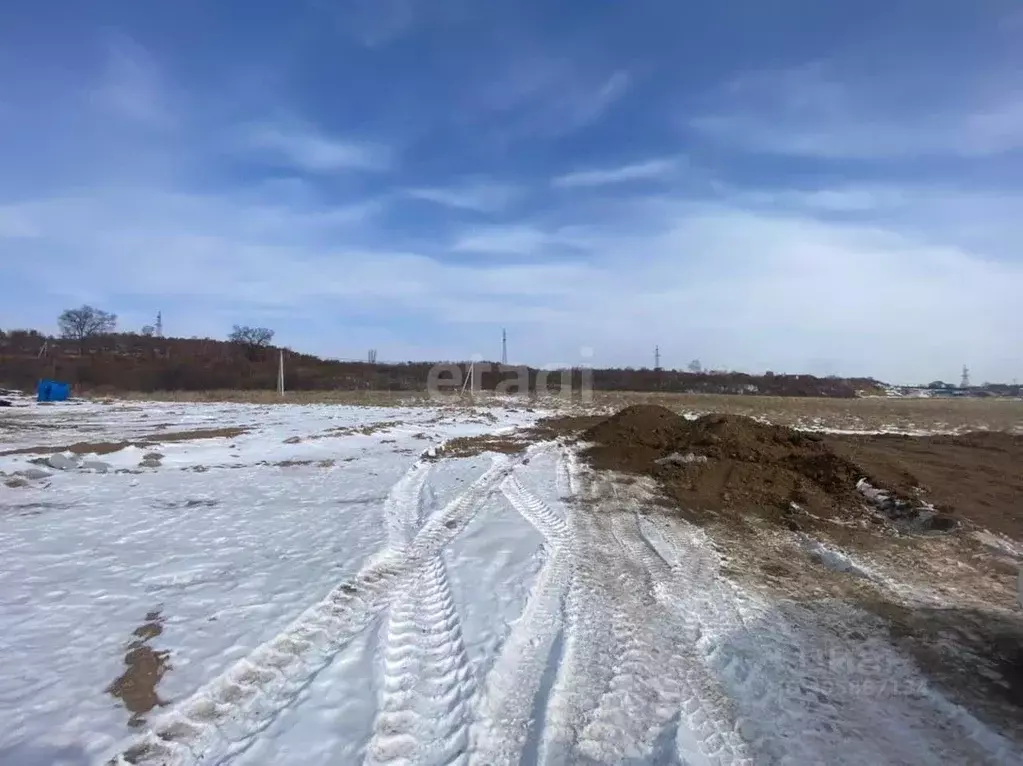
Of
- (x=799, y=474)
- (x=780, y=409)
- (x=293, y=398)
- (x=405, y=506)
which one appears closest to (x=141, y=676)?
(x=405, y=506)

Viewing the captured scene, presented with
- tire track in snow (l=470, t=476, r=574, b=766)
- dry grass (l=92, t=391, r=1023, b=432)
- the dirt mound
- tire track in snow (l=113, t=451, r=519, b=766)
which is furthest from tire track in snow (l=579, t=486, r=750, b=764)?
dry grass (l=92, t=391, r=1023, b=432)

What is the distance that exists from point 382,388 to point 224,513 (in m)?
52.1

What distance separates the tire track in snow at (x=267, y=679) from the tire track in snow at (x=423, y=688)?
0.40 meters

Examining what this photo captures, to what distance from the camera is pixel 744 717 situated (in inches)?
149

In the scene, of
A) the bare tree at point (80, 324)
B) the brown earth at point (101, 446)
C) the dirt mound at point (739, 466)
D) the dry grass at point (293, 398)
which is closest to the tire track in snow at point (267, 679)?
the dirt mound at point (739, 466)

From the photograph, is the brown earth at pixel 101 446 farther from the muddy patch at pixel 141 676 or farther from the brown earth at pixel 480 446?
the muddy patch at pixel 141 676

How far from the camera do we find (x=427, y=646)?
15.6 ft

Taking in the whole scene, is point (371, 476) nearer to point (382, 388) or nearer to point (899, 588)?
point (899, 588)

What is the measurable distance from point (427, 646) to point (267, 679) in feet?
3.85

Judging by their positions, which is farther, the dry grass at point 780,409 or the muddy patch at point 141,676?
the dry grass at point 780,409

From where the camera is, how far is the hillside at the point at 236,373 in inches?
2409

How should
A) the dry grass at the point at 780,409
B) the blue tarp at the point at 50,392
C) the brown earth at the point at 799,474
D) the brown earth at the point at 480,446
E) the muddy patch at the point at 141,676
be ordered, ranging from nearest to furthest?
the muddy patch at the point at 141,676 → the brown earth at the point at 799,474 → the brown earth at the point at 480,446 → the dry grass at the point at 780,409 → the blue tarp at the point at 50,392

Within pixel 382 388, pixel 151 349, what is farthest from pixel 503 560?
pixel 151 349

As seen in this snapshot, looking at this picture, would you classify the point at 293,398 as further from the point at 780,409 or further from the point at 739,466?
the point at 739,466
